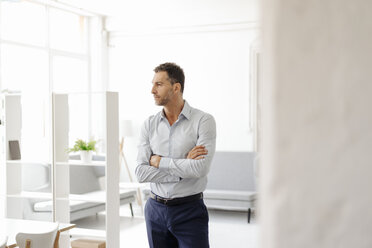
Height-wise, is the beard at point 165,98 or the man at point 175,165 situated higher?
the beard at point 165,98

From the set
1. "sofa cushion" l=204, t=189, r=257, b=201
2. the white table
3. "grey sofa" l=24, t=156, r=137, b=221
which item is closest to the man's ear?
"grey sofa" l=24, t=156, r=137, b=221

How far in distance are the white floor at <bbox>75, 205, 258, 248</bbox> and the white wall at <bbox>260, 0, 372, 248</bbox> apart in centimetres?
441

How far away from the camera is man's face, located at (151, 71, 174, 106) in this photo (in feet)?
8.11

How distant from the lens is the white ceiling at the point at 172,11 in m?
6.87

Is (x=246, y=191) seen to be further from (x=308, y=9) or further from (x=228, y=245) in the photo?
(x=308, y=9)

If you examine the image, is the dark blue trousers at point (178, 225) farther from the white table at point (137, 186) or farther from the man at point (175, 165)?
the white table at point (137, 186)

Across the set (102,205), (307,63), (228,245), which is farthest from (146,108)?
(307,63)

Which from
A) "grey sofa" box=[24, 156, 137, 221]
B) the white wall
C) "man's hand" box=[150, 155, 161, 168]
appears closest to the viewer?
the white wall

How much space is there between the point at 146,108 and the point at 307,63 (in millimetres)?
7474

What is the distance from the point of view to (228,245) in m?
4.83

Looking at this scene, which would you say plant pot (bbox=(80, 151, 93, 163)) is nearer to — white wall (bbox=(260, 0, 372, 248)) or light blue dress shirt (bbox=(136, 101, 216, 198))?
light blue dress shirt (bbox=(136, 101, 216, 198))

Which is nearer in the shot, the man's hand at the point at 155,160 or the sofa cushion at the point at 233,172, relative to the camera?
the man's hand at the point at 155,160

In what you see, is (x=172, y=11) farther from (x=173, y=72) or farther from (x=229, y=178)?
(x=173, y=72)

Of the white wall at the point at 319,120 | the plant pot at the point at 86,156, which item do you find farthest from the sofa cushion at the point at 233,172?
the white wall at the point at 319,120
